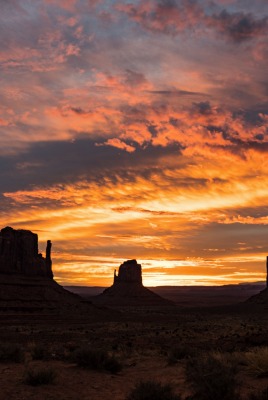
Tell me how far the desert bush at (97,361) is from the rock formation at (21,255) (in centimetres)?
8383

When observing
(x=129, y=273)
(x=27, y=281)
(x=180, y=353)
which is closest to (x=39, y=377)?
(x=180, y=353)

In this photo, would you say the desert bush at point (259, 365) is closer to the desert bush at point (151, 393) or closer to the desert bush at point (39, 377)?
the desert bush at point (151, 393)

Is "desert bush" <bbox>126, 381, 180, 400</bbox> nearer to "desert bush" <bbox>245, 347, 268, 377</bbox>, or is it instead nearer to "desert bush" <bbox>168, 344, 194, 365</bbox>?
"desert bush" <bbox>245, 347, 268, 377</bbox>

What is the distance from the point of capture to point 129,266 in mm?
181125

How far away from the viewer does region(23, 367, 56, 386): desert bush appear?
41.5 feet

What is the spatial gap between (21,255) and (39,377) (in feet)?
310

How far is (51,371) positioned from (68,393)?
4.20 ft

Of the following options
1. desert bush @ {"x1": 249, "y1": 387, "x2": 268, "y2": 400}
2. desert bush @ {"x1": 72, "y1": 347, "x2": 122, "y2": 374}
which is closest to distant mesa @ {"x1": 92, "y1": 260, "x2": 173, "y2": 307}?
desert bush @ {"x1": 72, "y1": 347, "x2": 122, "y2": 374}

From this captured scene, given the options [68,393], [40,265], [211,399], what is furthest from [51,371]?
[40,265]

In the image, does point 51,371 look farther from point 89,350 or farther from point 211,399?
point 211,399

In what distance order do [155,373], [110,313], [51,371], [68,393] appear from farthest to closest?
[110,313], [155,373], [51,371], [68,393]

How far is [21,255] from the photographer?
103688 mm

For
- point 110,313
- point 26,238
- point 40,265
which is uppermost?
point 26,238

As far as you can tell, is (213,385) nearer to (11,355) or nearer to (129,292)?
(11,355)
